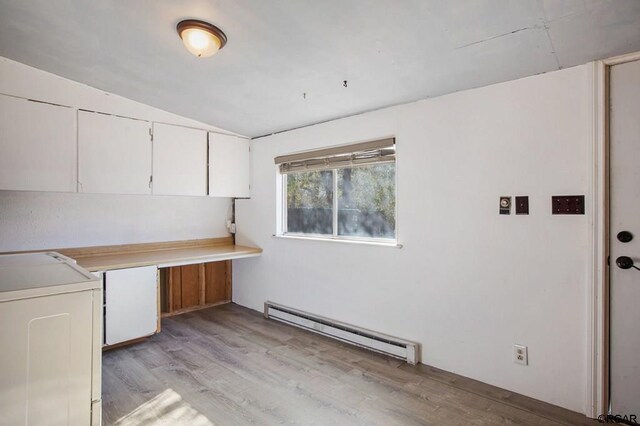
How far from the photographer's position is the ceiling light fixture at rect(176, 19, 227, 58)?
6.38 feet

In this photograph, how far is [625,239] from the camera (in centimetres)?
190

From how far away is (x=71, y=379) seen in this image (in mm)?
1370

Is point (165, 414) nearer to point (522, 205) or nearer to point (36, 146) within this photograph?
point (36, 146)

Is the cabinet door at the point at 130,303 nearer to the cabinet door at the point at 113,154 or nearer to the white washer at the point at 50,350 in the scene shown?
the cabinet door at the point at 113,154

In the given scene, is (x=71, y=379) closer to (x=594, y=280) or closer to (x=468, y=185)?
(x=468, y=185)

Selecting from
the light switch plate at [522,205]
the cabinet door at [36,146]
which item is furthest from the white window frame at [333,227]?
the cabinet door at [36,146]

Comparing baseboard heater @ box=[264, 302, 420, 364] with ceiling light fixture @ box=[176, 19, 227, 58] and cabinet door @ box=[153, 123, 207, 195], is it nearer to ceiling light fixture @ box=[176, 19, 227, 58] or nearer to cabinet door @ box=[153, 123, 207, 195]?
cabinet door @ box=[153, 123, 207, 195]

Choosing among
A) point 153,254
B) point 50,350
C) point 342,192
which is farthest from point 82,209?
point 342,192

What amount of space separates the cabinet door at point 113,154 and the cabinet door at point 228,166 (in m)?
0.68

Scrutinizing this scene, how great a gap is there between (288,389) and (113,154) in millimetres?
2545

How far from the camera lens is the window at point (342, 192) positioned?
2959 mm

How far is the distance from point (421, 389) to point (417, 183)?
1.48 metres

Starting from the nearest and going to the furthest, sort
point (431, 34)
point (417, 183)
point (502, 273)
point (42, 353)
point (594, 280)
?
point (42, 353)
point (431, 34)
point (594, 280)
point (502, 273)
point (417, 183)

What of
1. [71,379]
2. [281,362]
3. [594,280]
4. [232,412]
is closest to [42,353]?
[71,379]
